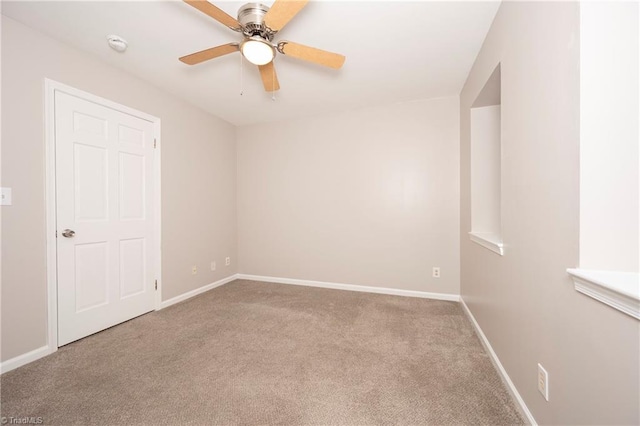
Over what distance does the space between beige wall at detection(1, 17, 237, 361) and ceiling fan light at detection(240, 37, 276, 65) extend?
1.66 meters

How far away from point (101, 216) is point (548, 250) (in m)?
3.34

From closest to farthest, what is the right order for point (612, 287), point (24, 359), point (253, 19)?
point (612, 287)
point (253, 19)
point (24, 359)

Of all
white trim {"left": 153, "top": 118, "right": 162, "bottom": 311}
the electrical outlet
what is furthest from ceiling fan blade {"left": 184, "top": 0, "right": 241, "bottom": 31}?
the electrical outlet

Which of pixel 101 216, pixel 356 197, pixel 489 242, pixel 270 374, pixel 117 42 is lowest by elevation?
pixel 270 374

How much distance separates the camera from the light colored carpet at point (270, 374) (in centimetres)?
136

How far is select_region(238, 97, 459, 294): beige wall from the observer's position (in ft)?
10.2

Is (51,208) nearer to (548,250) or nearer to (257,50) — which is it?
(257,50)

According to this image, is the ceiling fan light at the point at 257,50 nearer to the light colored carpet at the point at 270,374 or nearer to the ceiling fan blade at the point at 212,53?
the ceiling fan blade at the point at 212,53

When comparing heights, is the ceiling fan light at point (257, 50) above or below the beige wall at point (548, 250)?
above

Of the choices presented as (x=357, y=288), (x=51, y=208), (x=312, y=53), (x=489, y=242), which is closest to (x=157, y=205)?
(x=51, y=208)

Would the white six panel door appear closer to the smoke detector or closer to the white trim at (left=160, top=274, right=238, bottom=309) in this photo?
the white trim at (left=160, top=274, right=238, bottom=309)

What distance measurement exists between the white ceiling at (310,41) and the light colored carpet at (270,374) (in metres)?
2.51

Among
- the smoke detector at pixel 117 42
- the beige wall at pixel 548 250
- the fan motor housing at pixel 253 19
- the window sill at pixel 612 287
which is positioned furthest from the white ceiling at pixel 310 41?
the window sill at pixel 612 287

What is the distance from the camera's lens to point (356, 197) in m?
3.46
